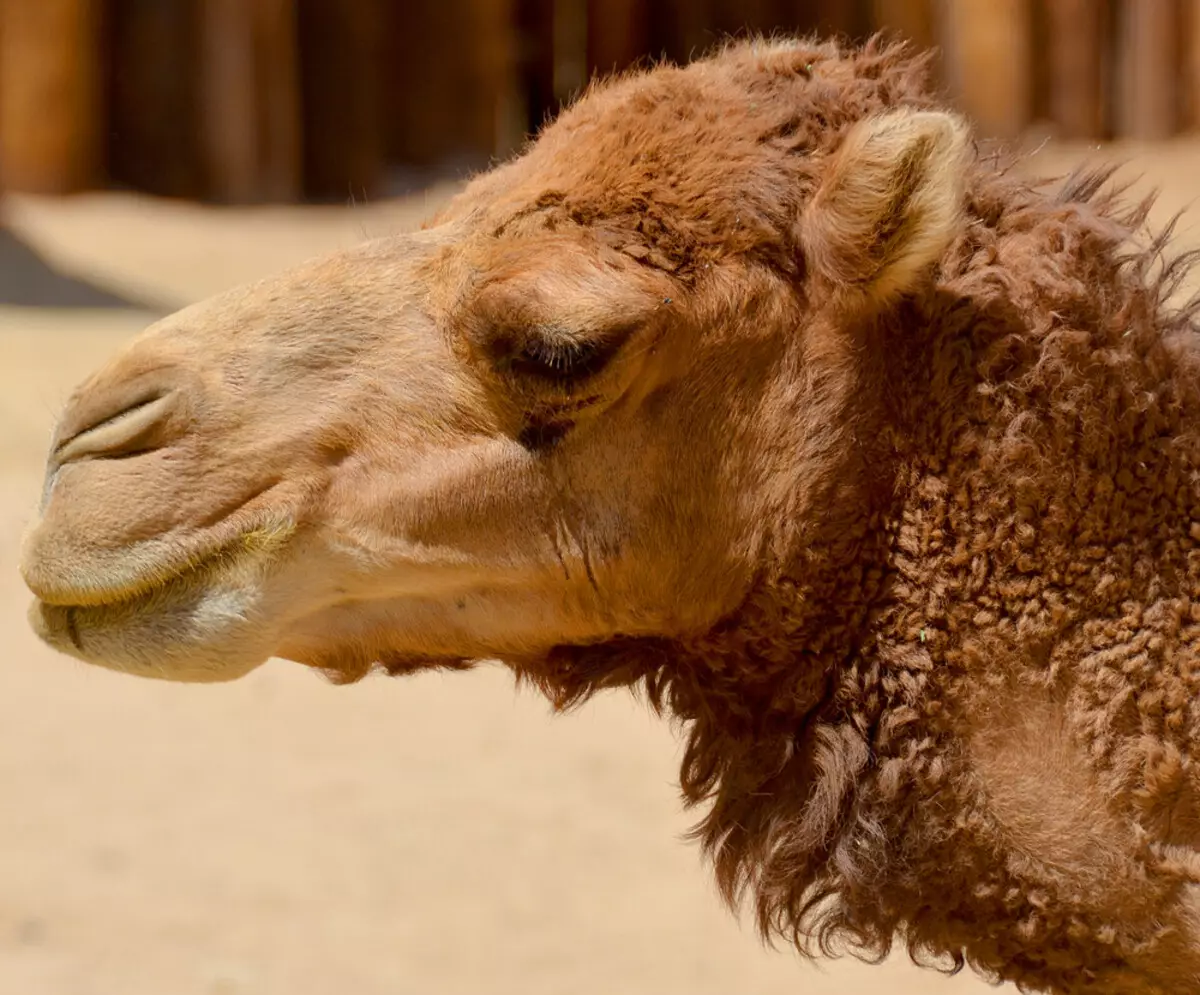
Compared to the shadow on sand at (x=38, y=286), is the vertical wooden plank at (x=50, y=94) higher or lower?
higher

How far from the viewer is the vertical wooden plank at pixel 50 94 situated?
11992 millimetres

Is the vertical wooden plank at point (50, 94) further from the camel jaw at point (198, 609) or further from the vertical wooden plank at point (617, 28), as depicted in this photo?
the camel jaw at point (198, 609)

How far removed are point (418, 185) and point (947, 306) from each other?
39.3ft

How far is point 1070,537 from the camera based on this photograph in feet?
8.75

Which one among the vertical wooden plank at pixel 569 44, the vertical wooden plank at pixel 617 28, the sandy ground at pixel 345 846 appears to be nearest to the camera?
the sandy ground at pixel 345 846

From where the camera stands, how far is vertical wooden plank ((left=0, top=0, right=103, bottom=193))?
1199 centimetres

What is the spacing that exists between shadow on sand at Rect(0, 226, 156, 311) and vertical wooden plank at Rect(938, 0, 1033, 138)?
6.34m

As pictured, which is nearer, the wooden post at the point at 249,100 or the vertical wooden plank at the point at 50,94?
the vertical wooden plank at the point at 50,94

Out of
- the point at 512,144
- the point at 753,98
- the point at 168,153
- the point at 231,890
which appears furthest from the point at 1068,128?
the point at 753,98

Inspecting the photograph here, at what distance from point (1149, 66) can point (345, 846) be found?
10037 mm

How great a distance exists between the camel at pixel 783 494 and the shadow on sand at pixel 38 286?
26.6 ft

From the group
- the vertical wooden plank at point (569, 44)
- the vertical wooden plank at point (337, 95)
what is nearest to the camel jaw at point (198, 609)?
the vertical wooden plank at point (337, 95)

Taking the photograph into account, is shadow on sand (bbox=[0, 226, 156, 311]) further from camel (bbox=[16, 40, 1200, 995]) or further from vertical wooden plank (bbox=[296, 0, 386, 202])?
camel (bbox=[16, 40, 1200, 995])

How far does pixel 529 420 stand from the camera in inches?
110
